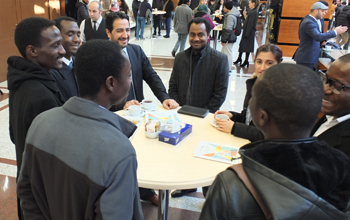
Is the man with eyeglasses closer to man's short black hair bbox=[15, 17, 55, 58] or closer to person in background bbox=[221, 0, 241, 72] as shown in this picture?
man's short black hair bbox=[15, 17, 55, 58]

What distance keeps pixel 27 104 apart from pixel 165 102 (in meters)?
1.24

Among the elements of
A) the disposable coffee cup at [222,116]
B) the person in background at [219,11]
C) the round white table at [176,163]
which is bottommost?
the round white table at [176,163]

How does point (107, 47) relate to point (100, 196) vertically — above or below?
above

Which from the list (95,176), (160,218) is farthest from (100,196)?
(160,218)

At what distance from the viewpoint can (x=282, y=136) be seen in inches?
33.6

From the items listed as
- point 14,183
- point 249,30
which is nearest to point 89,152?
point 14,183

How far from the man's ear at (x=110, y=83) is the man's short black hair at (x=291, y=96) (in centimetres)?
53

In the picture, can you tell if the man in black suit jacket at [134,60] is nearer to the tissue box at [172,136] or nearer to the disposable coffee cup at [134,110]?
the disposable coffee cup at [134,110]

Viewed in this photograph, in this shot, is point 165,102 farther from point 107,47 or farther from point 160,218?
point 107,47

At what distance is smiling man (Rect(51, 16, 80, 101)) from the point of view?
6.64 ft

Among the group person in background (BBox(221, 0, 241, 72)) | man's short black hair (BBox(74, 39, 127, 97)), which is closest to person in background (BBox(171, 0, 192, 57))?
person in background (BBox(221, 0, 241, 72))

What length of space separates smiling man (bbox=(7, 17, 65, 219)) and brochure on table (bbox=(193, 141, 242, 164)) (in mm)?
868

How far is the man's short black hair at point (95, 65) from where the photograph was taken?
3.31ft

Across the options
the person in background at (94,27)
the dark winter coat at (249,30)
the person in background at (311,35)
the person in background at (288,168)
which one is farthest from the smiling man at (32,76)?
the dark winter coat at (249,30)
